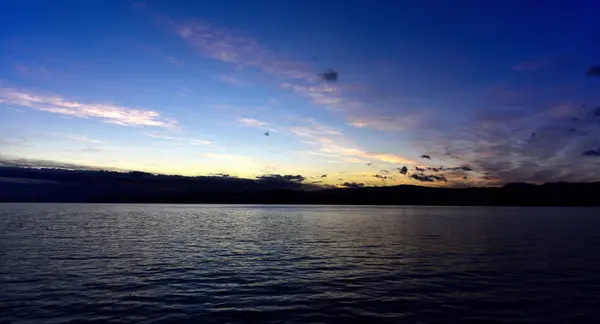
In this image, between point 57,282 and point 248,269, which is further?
point 248,269

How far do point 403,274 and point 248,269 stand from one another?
47.4 feet

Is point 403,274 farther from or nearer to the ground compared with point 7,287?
farther from the ground

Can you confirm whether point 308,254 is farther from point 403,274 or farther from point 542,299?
point 542,299

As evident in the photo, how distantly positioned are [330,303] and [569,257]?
3818cm

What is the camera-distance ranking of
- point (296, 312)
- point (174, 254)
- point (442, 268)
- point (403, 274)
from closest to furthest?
1. point (296, 312)
2. point (403, 274)
3. point (442, 268)
4. point (174, 254)

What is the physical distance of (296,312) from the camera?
2417 cm

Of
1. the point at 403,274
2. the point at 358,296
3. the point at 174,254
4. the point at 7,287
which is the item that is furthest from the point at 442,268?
the point at 7,287

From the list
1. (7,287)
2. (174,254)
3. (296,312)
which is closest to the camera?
(296,312)

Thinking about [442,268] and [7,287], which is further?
[442,268]

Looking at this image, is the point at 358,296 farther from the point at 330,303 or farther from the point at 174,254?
the point at 174,254

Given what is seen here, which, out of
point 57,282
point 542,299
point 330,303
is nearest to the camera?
point 330,303

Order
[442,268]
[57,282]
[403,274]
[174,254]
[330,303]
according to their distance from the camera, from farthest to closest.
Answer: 1. [174,254]
2. [442,268]
3. [403,274]
4. [57,282]
5. [330,303]

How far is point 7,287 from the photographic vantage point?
29953mm

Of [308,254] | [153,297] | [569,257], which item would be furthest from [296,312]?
[569,257]
